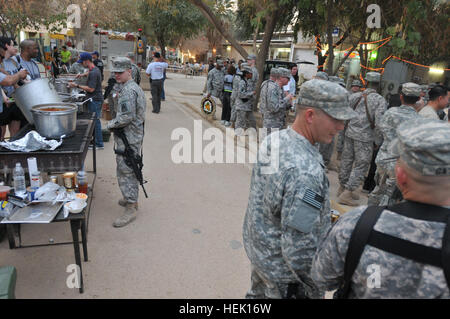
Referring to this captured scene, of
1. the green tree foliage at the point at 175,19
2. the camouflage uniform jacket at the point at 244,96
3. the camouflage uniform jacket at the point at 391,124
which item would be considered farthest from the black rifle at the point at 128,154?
the green tree foliage at the point at 175,19

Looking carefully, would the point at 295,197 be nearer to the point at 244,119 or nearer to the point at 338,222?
the point at 338,222

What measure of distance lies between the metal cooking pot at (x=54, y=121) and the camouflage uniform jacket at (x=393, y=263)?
10.6 ft

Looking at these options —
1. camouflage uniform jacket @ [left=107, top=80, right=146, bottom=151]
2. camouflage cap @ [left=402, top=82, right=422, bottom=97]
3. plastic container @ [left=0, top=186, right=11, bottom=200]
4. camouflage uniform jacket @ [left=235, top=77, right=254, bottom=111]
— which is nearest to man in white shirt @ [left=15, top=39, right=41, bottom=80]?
camouflage uniform jacket @ [left=107, top=80, right=146, bottom=151]

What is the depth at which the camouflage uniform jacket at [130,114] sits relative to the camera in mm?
3768

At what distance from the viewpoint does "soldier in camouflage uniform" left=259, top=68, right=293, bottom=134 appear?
5.95 meters

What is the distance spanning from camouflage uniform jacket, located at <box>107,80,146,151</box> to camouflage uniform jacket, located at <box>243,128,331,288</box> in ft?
8.05

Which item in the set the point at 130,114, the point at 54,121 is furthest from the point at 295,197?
the point at 54,121

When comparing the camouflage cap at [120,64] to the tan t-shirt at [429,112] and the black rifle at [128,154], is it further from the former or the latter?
the tan t-shirt at [429,112]

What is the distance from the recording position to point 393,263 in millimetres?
1109

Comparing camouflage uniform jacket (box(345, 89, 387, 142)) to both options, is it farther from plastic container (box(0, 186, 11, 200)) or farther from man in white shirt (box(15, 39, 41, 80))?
man in white shirt (box(15, 39, 41, 80))

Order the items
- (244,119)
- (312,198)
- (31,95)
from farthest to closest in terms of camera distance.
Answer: (244,119) < (31,95) < (312,198)

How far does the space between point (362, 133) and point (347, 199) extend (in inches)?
43.8
